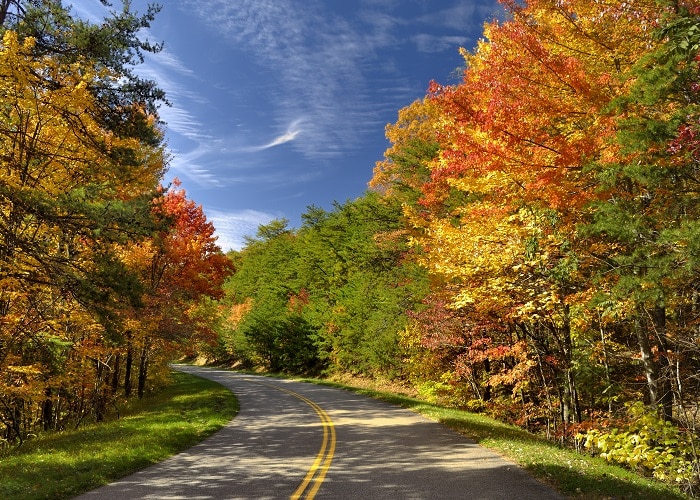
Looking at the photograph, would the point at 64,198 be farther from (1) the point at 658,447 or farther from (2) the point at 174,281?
(2) the point at 174,281

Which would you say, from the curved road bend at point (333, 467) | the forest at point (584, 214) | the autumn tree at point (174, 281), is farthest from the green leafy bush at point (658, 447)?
the autumn tree at point (174, 281)

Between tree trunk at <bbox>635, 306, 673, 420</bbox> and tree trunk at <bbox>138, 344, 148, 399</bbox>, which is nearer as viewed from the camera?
tree trunk at <bbox>635, 306, 673, 420</bbox>

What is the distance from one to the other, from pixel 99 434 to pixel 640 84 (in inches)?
618

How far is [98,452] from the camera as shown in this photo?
10.3 metres

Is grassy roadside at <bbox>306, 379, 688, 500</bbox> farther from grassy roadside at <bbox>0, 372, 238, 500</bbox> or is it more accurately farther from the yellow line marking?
grassy roadside at <bbox>0, 372, 238, 500</bbox>

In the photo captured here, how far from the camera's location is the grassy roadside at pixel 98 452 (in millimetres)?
7938

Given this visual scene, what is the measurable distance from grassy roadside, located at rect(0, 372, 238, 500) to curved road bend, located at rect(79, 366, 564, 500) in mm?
536

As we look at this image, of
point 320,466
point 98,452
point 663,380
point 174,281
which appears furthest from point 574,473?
point 174,281

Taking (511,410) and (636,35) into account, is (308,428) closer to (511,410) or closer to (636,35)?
(511,410)

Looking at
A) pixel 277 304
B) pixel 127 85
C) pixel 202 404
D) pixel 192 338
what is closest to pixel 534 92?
pixel 127 85

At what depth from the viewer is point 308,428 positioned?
13.8 metres

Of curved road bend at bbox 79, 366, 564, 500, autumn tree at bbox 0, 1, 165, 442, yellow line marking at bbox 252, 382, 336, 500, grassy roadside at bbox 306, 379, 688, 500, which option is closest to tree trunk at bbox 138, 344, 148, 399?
autumn tree at bbox 0, 1, 165, 442

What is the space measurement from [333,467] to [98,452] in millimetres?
5764

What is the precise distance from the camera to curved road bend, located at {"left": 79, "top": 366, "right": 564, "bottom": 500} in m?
7.29
